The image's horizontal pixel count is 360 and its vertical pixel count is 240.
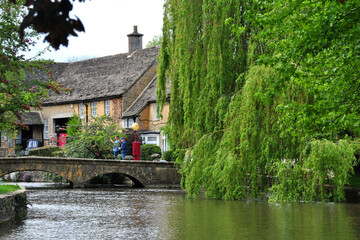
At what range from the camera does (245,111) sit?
780 inches

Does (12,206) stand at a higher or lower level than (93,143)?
lower

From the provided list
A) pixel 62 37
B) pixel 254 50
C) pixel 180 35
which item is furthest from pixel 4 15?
pixel 62 37

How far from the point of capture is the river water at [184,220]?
13.4 metres

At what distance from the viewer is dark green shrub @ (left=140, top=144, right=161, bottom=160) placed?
127 feet

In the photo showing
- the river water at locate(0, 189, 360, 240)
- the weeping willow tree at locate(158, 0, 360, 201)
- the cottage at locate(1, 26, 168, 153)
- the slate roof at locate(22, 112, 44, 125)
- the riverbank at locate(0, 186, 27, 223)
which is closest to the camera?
the river water at locate(0, 189, 360, 240)

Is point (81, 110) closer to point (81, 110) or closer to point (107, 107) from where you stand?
point (81, 110)

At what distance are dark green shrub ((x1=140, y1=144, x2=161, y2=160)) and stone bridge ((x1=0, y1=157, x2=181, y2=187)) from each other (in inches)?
186

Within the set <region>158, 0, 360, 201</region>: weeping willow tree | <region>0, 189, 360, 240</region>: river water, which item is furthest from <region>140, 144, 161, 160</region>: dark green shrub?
<region>0, 189, 360, 240</region>: river water

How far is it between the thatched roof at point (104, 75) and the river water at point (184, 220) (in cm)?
2524

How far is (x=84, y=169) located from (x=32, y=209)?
41.5 feet

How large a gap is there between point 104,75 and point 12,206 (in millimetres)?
35699

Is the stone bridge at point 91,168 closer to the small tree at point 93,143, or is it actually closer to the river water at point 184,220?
the small tree at point 93,143

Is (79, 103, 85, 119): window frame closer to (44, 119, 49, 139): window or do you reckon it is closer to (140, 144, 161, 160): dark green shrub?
(44, 119, 49, 139): window

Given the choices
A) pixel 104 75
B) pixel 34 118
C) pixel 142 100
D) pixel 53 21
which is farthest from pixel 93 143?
pixel 53 21
